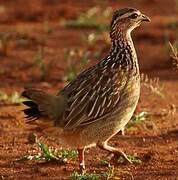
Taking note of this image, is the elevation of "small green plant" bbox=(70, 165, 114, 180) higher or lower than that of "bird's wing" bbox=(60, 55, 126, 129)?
lower

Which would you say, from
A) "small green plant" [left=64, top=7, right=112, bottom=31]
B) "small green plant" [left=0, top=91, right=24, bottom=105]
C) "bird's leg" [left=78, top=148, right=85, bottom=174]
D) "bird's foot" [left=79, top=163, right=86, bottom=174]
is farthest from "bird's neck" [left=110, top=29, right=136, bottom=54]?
"small green plant" [left=64, top=7, right=112, bottom=31]

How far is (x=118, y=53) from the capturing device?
26.5ft

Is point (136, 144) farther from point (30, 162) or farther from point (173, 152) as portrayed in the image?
point (30, 162)

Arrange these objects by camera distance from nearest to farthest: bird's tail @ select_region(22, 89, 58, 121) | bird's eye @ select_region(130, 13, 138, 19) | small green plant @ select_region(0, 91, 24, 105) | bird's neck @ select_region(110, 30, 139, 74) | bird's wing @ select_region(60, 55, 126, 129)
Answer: bird's tail @ select_region(22, 89, 58, 121) < bird's wing @ select_region(60, 55, 126, 129) < bird's neck @ select_region(110, 30, 139, 74) < bird's eye @ select_region(130, 13, 138, 19) < small green plant @ select_region(0, 91, 24, 105)

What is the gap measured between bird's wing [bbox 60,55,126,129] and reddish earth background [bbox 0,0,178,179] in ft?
1.99

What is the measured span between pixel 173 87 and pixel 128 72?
4.11 m

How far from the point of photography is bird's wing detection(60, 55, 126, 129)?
25.1 feet

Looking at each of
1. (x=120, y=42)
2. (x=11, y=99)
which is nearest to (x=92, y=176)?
(x=120, y=42)

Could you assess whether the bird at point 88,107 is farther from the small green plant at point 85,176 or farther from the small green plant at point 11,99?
the small green plant at point 11,99

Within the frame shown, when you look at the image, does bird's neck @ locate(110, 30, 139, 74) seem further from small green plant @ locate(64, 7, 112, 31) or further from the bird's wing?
small green plant @ locate(64, 7, 112, 31)

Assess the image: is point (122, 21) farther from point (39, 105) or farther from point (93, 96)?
point (39, 105)

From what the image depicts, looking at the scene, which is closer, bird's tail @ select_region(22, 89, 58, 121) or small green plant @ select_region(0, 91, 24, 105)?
bird's tail @ select_region(22, 89, 58, 121)

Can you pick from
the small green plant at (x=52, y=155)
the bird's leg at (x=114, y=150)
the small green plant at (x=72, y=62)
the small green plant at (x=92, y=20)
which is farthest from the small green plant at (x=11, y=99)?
the small green plant at (x=92, y=20)

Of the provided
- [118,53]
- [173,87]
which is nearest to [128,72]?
[118,53]
